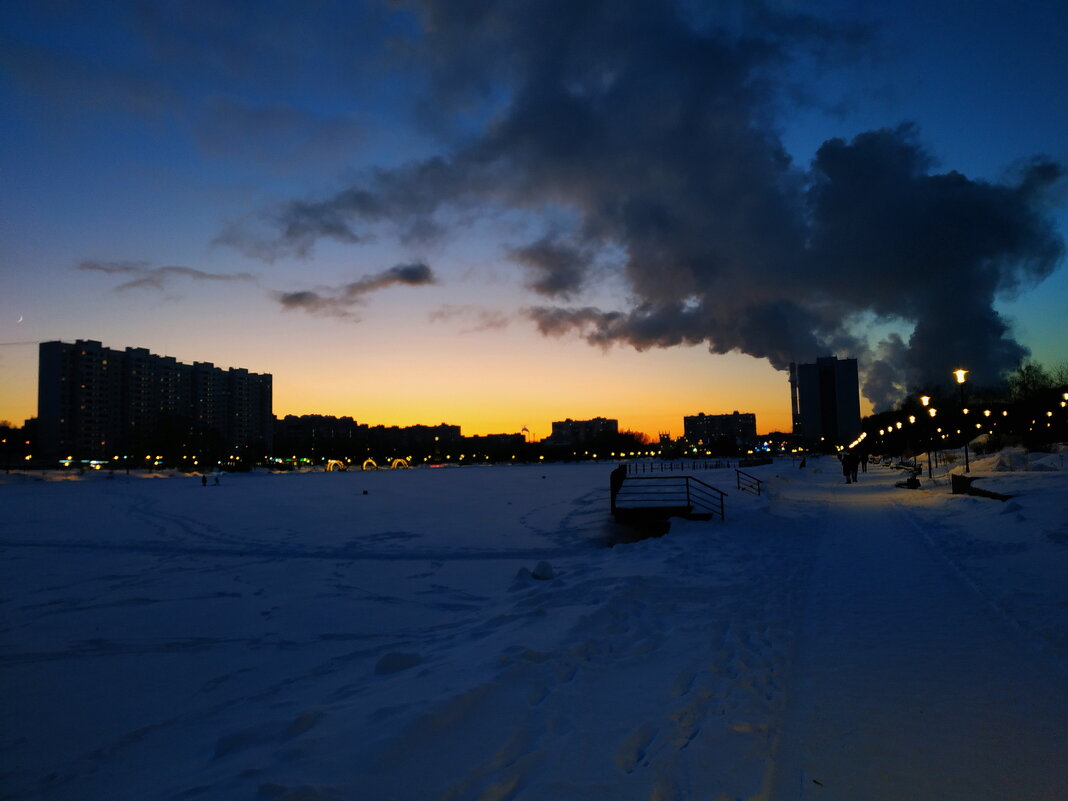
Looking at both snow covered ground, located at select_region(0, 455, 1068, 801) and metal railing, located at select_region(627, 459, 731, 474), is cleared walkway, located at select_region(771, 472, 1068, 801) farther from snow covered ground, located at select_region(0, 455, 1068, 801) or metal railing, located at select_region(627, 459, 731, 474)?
metal railing, located at select_region(627, 459, 731, 474)

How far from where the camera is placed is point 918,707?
4.87m

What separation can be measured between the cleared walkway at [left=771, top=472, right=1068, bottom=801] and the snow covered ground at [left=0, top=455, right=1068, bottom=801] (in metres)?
0.02

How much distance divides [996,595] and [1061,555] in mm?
3078

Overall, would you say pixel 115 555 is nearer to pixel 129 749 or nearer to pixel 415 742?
pixel 129 749

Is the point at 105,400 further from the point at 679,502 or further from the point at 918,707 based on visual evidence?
the point at 918,707

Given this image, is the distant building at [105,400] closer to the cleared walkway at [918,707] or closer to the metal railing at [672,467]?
the metal railing at [672,467]

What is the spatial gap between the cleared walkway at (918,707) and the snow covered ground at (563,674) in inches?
0.9

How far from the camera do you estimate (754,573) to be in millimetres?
10961

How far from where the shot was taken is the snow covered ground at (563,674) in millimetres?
3967

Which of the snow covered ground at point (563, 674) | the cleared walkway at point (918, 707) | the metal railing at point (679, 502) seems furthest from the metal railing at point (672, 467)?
the cleared walkway at point (918, 707)

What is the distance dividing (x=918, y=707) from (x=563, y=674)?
9.75 feet

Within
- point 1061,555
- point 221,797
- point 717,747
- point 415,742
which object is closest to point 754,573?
point 1061,555

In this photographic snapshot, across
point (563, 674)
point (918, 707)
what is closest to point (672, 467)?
point (563, 674)

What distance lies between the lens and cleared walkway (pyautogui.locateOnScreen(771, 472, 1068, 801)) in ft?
12.2
